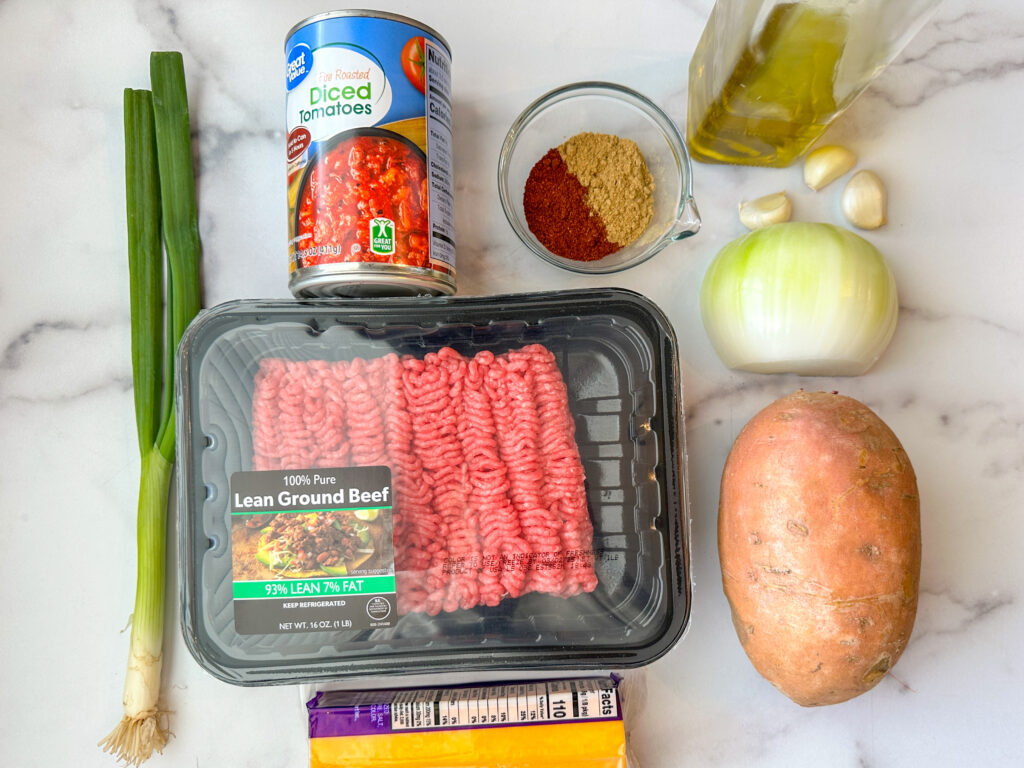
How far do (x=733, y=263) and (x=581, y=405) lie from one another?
0.24 meters

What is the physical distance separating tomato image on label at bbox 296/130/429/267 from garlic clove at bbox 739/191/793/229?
0.41 m

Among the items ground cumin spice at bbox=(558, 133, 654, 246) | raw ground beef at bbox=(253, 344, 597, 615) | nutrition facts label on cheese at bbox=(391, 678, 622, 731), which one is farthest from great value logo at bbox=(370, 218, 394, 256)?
nutrition facts label on cheese at bbox=(391, 678, 622, 731)

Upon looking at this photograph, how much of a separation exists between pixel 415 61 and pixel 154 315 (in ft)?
1.35

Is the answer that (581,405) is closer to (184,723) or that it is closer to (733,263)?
(733,263)

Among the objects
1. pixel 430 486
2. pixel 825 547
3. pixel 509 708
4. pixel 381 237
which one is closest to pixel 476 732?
pixel 509 708

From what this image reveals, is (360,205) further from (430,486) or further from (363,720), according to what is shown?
(363,720)

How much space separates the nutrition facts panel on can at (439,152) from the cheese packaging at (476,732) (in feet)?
1.59

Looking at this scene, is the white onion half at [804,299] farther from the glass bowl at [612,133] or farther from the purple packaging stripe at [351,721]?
the purple packaging stripe at [351,721]

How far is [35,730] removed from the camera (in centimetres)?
80

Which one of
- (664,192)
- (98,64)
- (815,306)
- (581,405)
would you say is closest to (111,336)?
(98,64)

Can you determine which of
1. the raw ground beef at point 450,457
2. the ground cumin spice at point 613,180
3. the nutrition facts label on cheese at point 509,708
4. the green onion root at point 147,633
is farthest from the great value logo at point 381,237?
the nutrition facts label on cheese at point 509,708

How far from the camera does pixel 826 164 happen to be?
821 mm

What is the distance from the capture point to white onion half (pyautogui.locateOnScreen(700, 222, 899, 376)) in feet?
2.44

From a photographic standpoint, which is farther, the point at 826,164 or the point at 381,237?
the point at 826,164
